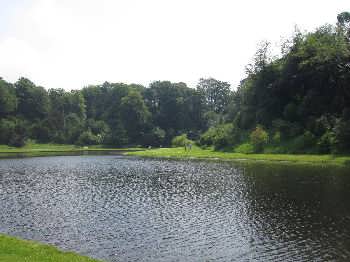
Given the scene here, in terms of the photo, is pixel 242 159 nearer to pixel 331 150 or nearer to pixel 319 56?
pixel 331 150

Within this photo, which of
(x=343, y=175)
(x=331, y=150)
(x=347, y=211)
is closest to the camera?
(x=347, y=211)

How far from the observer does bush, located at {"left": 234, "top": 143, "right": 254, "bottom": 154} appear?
101m

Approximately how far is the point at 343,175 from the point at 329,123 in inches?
1343

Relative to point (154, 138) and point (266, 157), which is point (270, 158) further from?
point (154, 138)

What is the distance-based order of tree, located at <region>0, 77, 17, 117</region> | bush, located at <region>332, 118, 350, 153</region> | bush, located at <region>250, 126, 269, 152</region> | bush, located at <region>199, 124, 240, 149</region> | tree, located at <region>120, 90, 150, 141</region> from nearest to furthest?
bush, located at <region>332, 118, 350, 153</region>, bush, located at <region>250, 126, 269, 152</region>, bush, located at <region>199, 124, 240, 149</region>, tree, located at <region>0, 77, 17, 117</region>, tree, located at <region>120, 90, 150, 141</region>

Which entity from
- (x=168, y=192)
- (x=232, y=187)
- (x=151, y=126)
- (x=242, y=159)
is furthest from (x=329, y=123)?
(x=151, y=126)

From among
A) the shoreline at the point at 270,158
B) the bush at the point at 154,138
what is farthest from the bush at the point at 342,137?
the bush at the point at 154,138

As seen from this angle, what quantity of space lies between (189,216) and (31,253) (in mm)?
15448

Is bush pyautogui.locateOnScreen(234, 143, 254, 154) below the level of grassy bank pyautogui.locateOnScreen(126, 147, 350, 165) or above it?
above

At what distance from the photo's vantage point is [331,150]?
268ft

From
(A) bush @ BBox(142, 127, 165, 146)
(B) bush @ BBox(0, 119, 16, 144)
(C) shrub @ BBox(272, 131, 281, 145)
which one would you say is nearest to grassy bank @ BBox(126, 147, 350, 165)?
(C) shrub @ BBox(272, 131, 281, 145)

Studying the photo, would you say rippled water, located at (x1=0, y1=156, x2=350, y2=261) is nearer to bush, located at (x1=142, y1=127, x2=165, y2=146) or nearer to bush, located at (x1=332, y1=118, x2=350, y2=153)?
bush, located at (x1=332, y1=118, x2=350, y2=153)

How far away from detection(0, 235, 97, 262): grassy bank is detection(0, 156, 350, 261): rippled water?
2139 mm

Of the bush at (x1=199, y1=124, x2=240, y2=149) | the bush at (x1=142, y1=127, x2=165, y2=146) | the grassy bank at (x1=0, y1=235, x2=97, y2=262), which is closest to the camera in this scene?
the grassy bank at (x1=0, y1=235, x2=97, y2=262)
